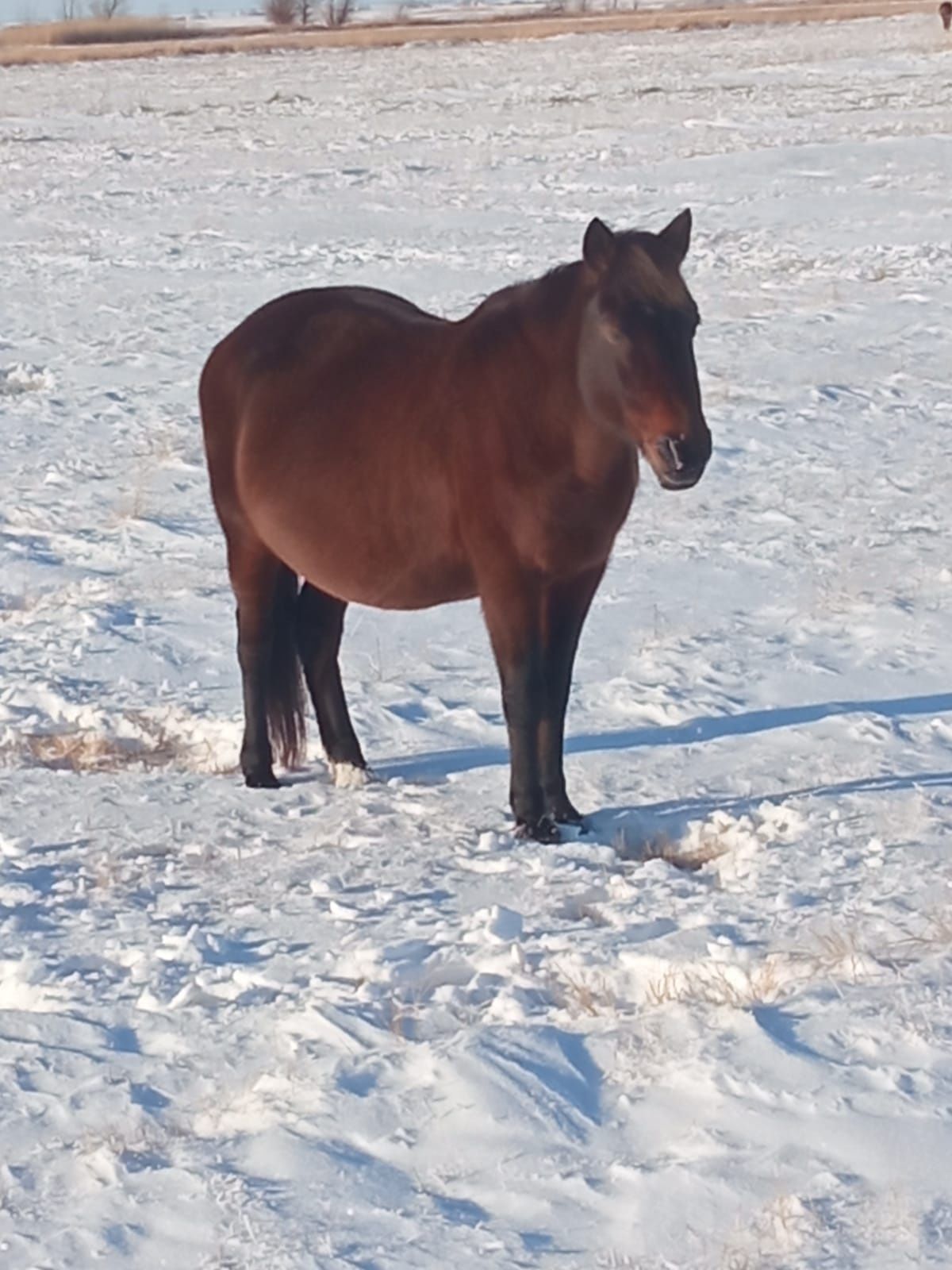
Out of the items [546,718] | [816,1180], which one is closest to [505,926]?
[546,718]

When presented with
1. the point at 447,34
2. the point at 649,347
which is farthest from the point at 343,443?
the point at 447,34

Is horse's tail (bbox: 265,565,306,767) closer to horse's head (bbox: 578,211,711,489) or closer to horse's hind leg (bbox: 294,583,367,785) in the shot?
horse's hind leg (bbox: 294,583,367,785)

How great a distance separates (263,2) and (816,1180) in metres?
78.5

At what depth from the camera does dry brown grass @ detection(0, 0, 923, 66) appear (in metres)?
43.2

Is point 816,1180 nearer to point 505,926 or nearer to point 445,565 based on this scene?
point 505,926

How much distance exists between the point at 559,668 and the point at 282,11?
242 feet

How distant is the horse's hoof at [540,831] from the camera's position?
4.90m

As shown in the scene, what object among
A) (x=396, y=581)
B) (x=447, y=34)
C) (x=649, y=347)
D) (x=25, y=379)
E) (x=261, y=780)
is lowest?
(x=261, y=780)

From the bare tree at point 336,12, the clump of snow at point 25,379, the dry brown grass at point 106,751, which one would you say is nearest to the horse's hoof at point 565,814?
the dry brown grass at point 106,751

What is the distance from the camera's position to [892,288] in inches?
490

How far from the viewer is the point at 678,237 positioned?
4.62 meters

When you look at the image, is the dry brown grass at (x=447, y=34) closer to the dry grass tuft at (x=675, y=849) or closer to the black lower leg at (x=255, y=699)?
the black lower leg at (x=255, y=699)

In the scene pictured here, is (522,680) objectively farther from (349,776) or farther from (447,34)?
(447,34)

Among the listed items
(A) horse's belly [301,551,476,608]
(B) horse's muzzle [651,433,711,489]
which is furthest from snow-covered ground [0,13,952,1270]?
(B) horse's muzzle [651,433,711,489]
